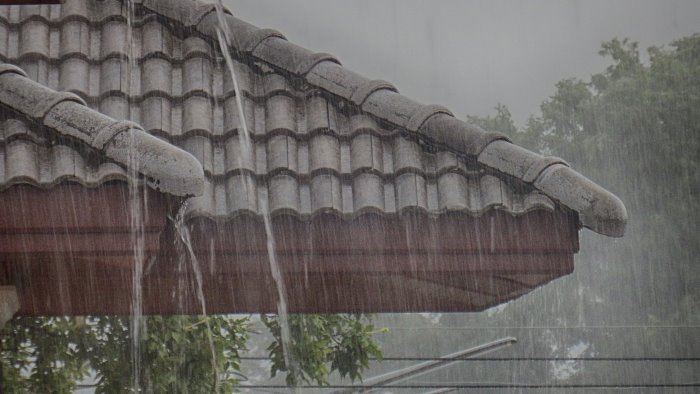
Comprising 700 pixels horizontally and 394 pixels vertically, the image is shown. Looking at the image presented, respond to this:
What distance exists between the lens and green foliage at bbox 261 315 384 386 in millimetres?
8188

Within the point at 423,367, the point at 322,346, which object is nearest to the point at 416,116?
the point at 423,367

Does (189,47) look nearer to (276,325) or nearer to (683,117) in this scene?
(276,325)

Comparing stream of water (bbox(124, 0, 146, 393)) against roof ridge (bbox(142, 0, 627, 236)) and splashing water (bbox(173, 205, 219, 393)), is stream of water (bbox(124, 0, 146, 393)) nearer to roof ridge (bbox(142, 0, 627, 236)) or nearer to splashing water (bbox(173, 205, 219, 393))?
splashing water (bbox(173, 205, 219, 393))

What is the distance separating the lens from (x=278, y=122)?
4109 mm

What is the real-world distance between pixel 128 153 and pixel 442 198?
109 centimetres

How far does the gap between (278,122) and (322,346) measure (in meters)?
4.28

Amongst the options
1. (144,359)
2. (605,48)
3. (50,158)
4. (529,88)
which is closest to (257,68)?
(50,158)

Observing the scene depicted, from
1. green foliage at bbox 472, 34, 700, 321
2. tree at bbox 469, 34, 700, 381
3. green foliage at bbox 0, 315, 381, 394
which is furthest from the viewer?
green foliage at bbox 472, 34, 700, 321

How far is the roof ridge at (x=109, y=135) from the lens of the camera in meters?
3.27

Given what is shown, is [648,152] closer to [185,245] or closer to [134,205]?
[185,245]

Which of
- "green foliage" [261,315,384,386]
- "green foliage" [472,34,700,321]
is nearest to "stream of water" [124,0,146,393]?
"green foliage" [261,315,384,386]

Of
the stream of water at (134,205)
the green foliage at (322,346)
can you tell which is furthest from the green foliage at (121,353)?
the stream of water at (134,205)

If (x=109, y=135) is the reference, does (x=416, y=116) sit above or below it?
above

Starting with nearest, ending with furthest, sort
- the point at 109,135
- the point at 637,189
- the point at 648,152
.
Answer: the point at 109,135, the point at 637,189, the point at 648,152
